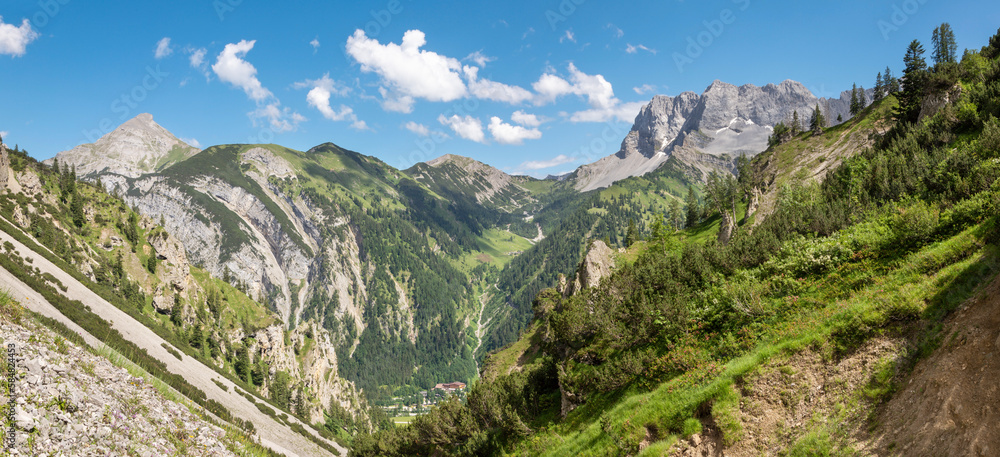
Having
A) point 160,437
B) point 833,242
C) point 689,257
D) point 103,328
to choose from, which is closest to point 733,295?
point 833,242

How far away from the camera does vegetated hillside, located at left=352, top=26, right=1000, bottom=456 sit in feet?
37.0

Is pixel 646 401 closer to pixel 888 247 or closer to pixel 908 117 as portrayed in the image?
pixel 888 247

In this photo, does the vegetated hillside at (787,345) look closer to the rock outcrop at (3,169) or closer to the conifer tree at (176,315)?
the conifer tree at (176,315)

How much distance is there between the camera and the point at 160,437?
51.5 ft

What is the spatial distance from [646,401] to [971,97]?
55471 mm

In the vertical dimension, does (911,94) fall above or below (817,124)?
below

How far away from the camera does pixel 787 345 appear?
1513 cm

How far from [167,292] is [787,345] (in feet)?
493

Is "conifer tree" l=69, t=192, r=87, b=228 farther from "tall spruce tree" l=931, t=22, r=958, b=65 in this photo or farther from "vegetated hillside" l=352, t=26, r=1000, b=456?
"tall spruce tree" l=931, t=22, r=958, b=65

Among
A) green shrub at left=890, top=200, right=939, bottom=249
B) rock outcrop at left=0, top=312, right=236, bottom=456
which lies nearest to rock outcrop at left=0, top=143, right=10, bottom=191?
rock outcrop at left=0, top=312, right=236, bottom=456

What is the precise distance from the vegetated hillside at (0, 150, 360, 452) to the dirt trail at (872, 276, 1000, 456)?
90692 mm

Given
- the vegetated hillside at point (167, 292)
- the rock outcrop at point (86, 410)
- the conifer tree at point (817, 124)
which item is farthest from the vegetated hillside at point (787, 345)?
the conifer tree at point (817, 124)

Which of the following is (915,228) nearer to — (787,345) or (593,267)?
(787,345)

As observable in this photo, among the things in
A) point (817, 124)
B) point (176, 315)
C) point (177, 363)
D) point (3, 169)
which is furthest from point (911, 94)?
point (3, 169)
